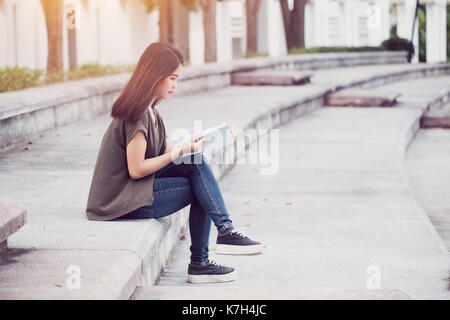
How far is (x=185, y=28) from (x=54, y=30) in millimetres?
23526

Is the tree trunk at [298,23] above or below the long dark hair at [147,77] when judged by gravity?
above

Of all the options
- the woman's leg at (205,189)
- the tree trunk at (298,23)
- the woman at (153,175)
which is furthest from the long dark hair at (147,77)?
the tree trunk at (298,23)

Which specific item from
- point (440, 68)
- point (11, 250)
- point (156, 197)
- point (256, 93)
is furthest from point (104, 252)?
point (440, 68)

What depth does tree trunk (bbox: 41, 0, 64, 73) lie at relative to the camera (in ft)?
46.3

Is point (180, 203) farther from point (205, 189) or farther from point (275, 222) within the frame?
point (275, 222)

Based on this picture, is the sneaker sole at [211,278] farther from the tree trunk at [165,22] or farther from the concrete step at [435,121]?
the tree trunk at [165,22]

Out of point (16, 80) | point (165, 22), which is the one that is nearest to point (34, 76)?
point (16, 80)

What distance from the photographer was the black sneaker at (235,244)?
541cm

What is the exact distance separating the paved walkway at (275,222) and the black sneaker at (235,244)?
0.18 m

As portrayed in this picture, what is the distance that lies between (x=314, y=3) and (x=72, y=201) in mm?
40015

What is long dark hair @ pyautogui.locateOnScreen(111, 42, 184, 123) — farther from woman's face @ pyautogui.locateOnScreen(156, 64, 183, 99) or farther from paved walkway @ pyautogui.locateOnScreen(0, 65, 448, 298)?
paved walkway @ pyautogui.locateOnScreen(0, 65, 448, 298)

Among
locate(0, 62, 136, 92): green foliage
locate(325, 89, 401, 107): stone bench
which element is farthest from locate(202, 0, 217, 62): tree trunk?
locate(0, 62, 136, 92): green foliage

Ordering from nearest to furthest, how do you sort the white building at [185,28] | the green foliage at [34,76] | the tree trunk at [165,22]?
the green foliage at [34,76] → the tree trunk at [165,22] → the white building at [185,28]

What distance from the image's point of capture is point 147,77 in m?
5.21
